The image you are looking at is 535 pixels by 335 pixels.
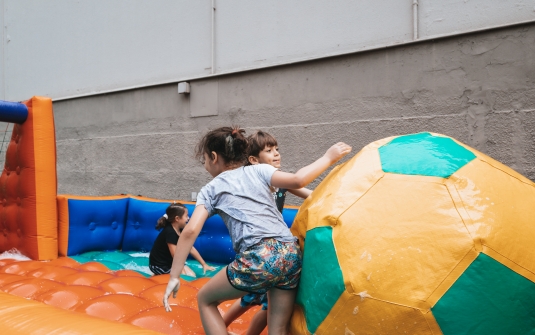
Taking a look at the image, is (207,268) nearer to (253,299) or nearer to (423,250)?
(253,299)

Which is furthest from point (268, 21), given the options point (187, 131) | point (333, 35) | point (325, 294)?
point (325, 294)

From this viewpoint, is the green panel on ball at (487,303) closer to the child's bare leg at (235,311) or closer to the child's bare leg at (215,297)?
the child's bare leg at (215,297)

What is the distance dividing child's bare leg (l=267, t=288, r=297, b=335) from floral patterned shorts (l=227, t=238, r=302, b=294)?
0.03 meters

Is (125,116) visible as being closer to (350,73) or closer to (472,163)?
(350,73)

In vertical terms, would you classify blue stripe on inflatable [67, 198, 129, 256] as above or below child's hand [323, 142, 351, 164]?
below

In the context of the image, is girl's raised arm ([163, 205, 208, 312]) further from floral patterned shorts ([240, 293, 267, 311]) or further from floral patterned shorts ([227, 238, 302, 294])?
floral patterned shorts ([240, 293, 267, 311])

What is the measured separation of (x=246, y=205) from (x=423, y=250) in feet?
2.74

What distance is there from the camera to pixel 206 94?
5898mm

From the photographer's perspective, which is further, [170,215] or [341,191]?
[170,215]

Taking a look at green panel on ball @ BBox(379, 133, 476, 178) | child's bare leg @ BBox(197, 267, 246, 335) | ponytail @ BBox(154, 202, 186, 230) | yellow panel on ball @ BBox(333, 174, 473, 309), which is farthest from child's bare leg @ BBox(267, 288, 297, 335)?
ponytail @ BBox(154, 202, 186, 230)

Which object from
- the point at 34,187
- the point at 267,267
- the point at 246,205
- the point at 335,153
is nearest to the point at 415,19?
the point at 335,153

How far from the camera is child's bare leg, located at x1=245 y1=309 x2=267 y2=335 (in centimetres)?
209

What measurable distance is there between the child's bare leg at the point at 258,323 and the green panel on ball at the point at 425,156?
911 millimetres

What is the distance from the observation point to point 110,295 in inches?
108
